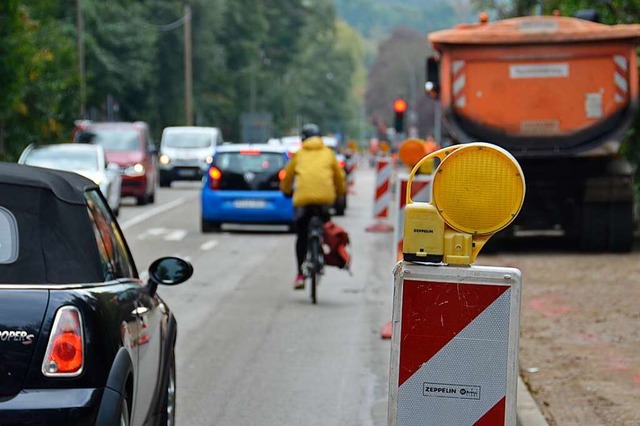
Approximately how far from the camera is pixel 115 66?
64.8 m

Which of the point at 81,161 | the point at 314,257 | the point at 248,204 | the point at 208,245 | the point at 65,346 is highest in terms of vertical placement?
the point at 65,346

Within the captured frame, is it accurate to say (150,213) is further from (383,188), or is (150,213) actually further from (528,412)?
(528,412)

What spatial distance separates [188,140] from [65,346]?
42466 millimetres

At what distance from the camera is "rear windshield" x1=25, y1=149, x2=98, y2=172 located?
2697 centimetres

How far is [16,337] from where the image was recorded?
5.14 m

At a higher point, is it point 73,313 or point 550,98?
point 73,313

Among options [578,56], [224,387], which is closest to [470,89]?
[578,56]

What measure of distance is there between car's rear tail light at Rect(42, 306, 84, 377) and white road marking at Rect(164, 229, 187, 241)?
1856 cm

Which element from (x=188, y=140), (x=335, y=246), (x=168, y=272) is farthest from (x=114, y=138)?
(x=168, y=272)

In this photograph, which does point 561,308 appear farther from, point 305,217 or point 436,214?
point 436,214

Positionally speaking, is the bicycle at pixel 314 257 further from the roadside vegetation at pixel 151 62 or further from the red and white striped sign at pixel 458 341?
the roadside vegetation at pixel 151 62

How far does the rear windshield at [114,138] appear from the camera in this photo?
1433 inches

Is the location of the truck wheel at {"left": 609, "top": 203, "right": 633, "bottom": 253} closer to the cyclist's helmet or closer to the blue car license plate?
the cyclist's helmet

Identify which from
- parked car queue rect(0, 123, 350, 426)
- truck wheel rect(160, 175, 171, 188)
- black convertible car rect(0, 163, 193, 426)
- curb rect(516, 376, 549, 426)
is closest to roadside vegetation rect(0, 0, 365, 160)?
truck wheel rect(160, 175, 171, 188)
